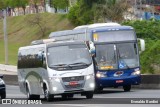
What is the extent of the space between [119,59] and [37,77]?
610cm

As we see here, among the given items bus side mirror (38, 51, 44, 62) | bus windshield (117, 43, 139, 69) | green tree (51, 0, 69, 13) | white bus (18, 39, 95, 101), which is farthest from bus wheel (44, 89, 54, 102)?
green tree (51, 0, 69, 13)

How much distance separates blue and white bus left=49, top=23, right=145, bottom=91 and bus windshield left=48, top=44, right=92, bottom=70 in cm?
586

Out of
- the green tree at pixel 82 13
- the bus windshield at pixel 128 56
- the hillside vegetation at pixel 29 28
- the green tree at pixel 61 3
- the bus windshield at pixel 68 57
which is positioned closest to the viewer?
the bus windshield at pixel 68 57

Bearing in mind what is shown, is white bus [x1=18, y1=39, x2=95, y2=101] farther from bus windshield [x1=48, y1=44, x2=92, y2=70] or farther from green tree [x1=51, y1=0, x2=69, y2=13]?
green tree [x1=51, y1=0, x2=69, y2=13]

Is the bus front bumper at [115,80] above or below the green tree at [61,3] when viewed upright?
above

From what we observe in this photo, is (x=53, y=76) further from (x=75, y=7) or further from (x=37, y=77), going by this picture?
(x=75, y=7)

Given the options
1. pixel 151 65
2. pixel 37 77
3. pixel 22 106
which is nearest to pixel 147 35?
pixel 151 65

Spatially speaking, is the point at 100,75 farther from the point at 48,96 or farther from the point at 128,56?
the point at 48,96

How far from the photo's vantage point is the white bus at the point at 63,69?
25812mm

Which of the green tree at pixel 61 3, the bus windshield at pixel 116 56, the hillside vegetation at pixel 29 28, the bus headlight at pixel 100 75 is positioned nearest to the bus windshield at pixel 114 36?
the bus windshield at pixel 116 56

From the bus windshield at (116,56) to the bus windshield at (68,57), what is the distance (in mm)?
5873

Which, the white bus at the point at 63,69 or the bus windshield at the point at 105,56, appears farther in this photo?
the bus windshield at the point at 105,56

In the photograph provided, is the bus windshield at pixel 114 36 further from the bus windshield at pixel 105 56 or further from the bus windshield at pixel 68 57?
the bus windshield at pixel 68 57

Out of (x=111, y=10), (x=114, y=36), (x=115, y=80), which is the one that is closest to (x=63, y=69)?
(x=115, y=80)
